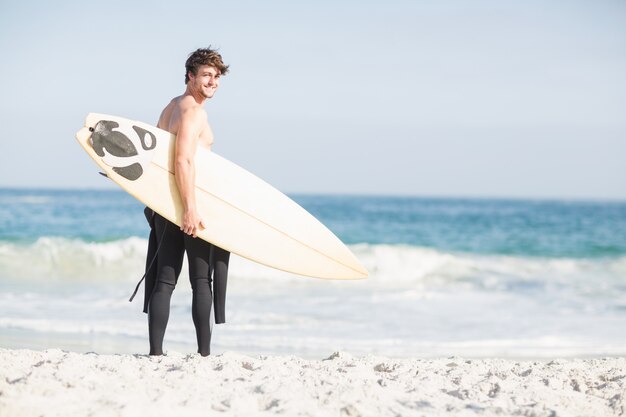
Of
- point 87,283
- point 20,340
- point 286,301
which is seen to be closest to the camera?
point 20,340

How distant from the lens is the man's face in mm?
3293

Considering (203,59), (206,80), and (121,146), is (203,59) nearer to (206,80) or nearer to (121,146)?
(206,80)

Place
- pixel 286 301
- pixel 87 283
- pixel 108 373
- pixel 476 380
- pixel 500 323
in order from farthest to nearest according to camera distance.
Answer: pixel 87 283 → pixel 286 301 → pixel 500 323 → pixel 476 380 → pixel 108 373

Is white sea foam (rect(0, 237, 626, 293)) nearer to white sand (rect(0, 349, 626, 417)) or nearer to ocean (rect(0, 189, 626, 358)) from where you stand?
ocean (rect(0, 189, 626, 358))

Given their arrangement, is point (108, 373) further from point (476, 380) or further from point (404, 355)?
point (404, 355)

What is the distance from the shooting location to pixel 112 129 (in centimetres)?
354

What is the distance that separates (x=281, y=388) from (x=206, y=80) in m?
1.35

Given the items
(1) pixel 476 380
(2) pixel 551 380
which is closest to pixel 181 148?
(1) pixel 476 380

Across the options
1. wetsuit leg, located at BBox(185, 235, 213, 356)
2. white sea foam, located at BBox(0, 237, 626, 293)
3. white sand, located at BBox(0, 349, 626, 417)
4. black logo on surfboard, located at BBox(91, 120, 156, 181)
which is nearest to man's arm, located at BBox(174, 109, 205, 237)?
wetsuit leg, located at BBox(185, 235, 213, 356)

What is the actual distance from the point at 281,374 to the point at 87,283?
6246 millimetres

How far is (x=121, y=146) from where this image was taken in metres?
3.54

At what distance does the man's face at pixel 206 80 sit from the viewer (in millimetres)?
3293

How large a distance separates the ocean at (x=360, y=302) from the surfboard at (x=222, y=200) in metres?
1.12

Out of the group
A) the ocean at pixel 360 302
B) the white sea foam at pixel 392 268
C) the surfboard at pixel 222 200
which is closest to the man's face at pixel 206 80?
the surfboard at pixel 222 200
